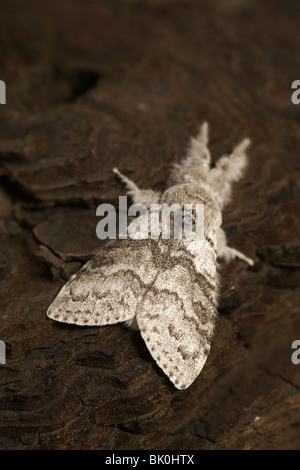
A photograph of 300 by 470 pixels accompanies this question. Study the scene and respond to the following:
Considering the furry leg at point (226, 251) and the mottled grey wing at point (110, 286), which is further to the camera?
the furry leg at point (226, 251)

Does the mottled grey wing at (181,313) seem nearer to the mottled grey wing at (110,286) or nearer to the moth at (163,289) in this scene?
the moth at (163,289)

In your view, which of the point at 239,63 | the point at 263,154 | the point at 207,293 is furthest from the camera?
the point at 239,63

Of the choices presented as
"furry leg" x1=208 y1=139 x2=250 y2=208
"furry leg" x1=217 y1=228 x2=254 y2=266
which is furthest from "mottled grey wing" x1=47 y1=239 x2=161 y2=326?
"furry leg" x1=208 y1=139 x2=250 y2=208

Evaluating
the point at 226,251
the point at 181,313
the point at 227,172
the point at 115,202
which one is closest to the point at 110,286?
the point at 181,313

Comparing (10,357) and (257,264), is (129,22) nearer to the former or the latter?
(257,264)

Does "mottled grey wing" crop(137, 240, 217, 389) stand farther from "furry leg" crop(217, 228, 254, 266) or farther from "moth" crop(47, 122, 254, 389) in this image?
"furry leg" crop(217, 228, 254, 266)

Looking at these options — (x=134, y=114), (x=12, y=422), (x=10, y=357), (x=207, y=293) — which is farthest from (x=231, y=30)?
(x=12, y=422)

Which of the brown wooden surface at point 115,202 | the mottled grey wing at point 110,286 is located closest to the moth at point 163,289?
the mottled grey wing at point 110,286
